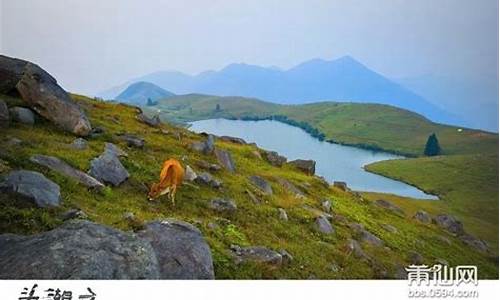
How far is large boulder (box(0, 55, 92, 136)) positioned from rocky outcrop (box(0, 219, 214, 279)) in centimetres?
538

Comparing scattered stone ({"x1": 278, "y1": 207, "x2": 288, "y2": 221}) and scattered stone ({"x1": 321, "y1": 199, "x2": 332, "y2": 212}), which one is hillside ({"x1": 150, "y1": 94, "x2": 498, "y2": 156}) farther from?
scattered stone ({"x1": 278, "y1": 207, "x2": 288, "y2": 221})

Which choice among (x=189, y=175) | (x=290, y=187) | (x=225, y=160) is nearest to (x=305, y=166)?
(x=290, y=187)

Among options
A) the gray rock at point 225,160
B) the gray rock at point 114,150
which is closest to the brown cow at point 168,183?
the gray rock at point 114,150

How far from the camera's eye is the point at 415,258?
1152 centimetres

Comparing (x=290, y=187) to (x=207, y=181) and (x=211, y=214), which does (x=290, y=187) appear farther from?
(x=211, y=214)

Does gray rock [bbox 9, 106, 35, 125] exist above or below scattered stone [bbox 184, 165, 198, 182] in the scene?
above

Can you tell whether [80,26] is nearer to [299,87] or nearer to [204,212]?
[204,212]

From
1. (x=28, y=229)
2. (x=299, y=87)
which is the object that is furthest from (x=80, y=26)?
(x=299, y=87)

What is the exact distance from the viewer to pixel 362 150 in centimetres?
6919

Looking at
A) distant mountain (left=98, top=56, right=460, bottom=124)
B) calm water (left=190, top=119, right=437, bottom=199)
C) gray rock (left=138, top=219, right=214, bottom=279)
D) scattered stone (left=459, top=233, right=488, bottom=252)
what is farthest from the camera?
calm water (left=190, top=119, right=437, bottom=199)

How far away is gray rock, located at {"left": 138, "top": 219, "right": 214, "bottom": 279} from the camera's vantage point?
Result: 6609 millimetres

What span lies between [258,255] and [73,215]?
292cm

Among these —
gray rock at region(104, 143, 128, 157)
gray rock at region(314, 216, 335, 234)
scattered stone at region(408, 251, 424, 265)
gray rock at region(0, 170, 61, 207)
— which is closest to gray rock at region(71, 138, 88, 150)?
gray rock at region(104, 143, 128, 157)

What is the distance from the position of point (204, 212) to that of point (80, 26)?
7.75m
